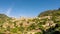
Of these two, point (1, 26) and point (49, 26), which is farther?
point (1, 26)

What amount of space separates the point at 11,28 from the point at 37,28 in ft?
19.3

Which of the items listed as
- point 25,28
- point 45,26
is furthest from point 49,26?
point 25,28

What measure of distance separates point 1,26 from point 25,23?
5.74 meters

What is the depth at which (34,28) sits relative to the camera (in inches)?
1551

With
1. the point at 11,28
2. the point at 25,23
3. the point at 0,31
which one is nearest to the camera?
the point at 0,31

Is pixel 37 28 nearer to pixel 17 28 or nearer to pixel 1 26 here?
pixel 17 28

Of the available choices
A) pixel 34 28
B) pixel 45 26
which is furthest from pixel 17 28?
pixel 45 26

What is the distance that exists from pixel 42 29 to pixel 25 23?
6243mm

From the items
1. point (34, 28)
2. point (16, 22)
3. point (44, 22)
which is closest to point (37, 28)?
point (34, 28)

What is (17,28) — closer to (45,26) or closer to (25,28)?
(25,28)

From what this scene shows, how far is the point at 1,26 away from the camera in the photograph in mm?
41438

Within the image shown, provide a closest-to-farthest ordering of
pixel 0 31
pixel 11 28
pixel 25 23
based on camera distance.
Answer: pixel 0 31 → pixel 11 28 → pixel 25 23

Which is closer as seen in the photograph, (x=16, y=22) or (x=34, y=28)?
(x=34, y=28)

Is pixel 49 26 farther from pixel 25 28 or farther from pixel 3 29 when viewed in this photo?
pixel 3 29
